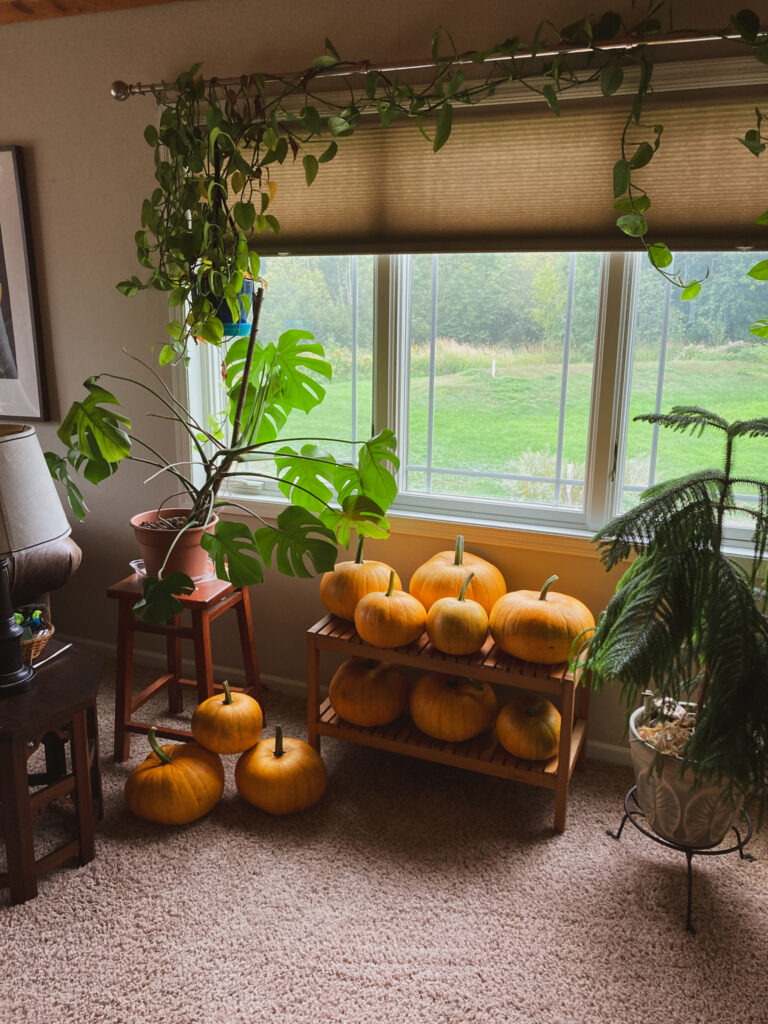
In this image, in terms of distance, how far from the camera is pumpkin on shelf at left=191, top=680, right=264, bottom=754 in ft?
7.44

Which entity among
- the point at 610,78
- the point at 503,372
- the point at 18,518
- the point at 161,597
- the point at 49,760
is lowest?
the point at 49,760

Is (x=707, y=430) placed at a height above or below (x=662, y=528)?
above

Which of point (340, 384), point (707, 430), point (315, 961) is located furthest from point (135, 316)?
point (315, 961)

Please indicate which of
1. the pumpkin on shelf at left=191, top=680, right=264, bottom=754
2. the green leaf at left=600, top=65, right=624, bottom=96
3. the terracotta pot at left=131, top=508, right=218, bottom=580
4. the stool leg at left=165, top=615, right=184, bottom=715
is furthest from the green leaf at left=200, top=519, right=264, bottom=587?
the green leaf at left=600, top=65, right=624, bottom=96

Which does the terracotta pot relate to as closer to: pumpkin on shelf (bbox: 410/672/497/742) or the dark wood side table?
the dark wood side table

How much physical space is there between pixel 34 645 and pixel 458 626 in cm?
112

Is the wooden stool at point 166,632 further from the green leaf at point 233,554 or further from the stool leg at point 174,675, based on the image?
the green leaf at point 233,554

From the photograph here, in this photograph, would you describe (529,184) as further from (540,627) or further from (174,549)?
(174,549)

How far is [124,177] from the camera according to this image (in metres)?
2.71

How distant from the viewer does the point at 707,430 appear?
2338 millimetres

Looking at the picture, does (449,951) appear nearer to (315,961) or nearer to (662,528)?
(315,961)

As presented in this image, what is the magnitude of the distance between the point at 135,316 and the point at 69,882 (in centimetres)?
184

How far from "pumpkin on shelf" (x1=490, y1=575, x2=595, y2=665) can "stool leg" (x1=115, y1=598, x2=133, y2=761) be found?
3.73ft

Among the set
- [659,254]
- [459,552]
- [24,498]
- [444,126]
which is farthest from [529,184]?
[24,498]
